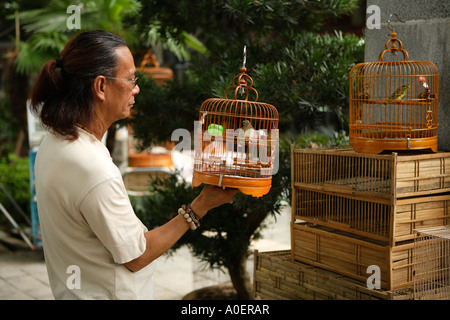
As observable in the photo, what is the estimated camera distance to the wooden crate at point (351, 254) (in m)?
2.30

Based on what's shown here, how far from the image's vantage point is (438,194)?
96.4 inches

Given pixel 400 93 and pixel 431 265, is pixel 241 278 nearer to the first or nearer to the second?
pixel 431 265

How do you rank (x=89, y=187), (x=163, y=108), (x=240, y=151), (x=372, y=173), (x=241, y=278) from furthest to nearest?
(x=241, y=278) → (x=163, y=108) → (x=240, y=151) → (x=372, y=173) → (x=89, y=187)

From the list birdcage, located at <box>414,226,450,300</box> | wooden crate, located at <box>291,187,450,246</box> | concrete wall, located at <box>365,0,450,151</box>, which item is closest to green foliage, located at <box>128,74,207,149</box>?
wooden crate, located at <box>291,187,450,246</box>

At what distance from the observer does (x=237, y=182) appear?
6.26ft

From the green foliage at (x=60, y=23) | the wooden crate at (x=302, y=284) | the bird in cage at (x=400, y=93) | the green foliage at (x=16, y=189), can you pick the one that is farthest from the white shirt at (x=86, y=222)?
the green foliage at (x=16, y=189)

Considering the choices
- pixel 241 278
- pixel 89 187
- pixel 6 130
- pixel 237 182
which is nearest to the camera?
pixel 89 187

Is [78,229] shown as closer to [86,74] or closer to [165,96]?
[86,74]

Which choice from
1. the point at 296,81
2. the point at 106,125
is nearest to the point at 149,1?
the point at 296,81

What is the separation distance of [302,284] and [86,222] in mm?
1447

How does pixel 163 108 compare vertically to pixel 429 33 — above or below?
below

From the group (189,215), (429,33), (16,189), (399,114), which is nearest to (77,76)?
(189,215)

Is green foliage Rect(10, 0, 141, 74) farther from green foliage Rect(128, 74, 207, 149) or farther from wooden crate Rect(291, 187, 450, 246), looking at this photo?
wooden crate Rect(291, 187, 450, 246)

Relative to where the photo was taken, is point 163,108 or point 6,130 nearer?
point 163,108
